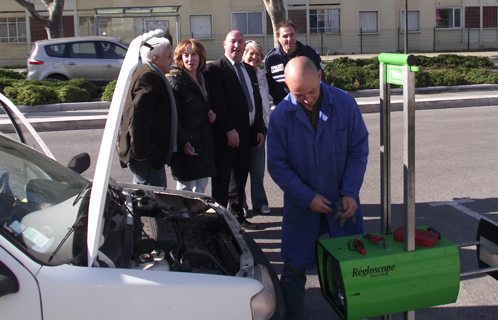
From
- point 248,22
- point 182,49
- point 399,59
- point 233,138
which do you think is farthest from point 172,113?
point 248,22

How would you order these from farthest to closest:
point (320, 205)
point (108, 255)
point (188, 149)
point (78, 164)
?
1. point (188, 149)
2. point (78, 164)
3. point (320, 205)
4. point (108, 255)

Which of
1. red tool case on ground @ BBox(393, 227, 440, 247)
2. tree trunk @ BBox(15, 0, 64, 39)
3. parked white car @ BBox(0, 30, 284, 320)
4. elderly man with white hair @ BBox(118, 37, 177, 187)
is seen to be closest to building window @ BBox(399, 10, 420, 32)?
tree trunk @ BBox(15, 0, 64, 39)

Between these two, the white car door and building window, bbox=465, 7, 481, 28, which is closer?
the white car door

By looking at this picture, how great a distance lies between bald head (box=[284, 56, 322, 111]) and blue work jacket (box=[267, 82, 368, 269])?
5.2 inches

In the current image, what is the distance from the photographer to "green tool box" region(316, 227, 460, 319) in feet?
8.29

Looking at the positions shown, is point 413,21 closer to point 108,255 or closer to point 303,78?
point 303,78

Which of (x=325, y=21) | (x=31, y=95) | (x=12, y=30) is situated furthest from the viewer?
(x=325, y=21)

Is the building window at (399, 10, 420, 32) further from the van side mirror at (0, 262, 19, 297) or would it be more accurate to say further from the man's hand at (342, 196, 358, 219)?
the van side mirror at (0, 262, 19, 297)

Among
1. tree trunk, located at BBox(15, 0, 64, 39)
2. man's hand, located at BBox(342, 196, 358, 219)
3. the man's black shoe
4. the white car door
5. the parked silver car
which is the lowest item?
the man's black shoe

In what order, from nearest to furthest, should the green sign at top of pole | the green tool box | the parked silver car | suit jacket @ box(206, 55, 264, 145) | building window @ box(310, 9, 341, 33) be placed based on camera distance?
the green sign at top of pole → the green tool box → suit jacket @ box(206, 55, 264, 145) → the parked silver car → building window @ box(310, 9, 341, 33)

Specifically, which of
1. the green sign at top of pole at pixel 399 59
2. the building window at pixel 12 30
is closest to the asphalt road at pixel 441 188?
the green sign at top of pole at pixel 399 59

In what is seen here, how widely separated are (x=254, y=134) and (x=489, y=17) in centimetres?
3413

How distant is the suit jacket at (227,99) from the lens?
15.7 ft

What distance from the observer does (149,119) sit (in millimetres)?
3973
